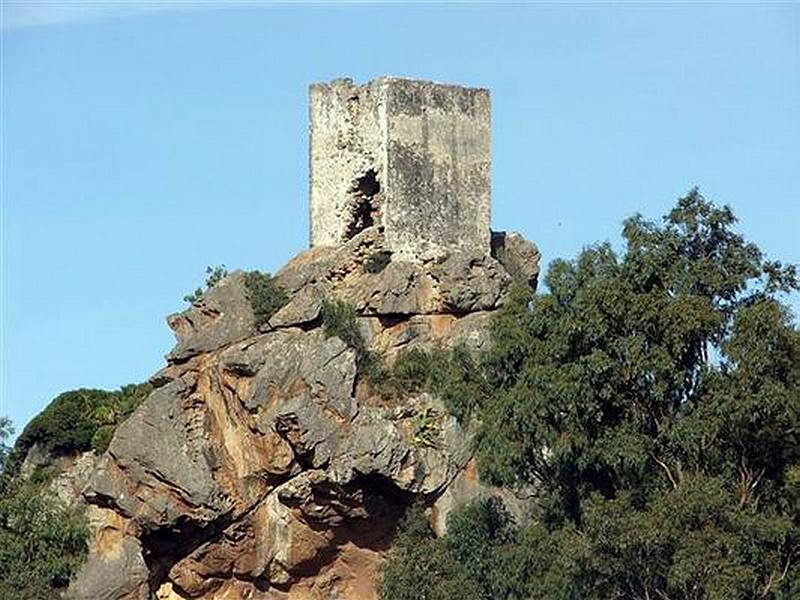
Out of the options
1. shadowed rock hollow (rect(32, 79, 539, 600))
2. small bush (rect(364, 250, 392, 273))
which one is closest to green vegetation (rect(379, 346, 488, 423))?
shadowed rock hollow (rect(32, 79, 539, 600))

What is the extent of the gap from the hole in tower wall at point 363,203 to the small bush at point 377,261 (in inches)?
41.5

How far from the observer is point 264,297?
68.5 metres

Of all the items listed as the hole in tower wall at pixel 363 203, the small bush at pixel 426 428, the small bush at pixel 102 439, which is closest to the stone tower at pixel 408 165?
the hole in tower wall at pixel 363 203

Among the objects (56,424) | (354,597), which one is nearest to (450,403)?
(354,597)

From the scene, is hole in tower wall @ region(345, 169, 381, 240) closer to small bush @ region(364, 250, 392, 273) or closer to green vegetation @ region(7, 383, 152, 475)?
small bush @ region(364, 250, 392, 273)

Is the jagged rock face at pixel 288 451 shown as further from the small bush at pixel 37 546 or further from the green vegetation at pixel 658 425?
the green vegetation at pixel 658 425

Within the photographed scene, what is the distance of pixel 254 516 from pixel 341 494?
2.75m

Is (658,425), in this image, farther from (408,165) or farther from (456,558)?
(408,165)

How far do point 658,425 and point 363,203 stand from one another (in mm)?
15642

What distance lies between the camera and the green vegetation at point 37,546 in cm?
6900

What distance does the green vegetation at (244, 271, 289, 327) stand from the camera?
2692 inches

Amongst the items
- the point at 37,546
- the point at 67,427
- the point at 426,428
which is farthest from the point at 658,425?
the point at 67,427

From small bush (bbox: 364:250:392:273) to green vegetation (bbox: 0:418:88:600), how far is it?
960 centimetres

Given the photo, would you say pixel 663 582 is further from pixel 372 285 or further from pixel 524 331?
pixel 372 285
